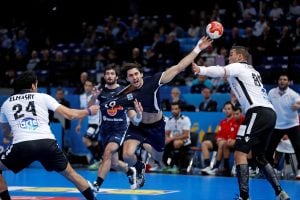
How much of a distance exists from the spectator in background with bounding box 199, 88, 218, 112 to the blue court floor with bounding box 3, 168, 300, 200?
2.21 metres

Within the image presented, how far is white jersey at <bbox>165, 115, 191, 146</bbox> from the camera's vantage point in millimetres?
17891

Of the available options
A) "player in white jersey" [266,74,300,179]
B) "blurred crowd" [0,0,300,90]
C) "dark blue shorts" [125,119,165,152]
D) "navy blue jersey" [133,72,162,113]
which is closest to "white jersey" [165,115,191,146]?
"blurred crowd" [0,0,300,90]

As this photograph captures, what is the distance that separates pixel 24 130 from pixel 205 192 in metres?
4.99

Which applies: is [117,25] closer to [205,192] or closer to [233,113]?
[233,113]

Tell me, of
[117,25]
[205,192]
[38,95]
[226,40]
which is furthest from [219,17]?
[38,95]

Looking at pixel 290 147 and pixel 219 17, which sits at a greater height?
pixel 219 17

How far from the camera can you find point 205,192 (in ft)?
43.9

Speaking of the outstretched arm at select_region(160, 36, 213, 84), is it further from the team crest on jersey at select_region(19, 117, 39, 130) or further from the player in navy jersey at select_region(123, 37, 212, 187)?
the team crest on jersey at select_region(19, 117, 39, 130)

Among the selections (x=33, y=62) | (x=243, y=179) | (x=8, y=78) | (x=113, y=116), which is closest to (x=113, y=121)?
(x=113, y=116)

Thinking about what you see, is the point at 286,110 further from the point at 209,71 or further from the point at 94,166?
the point at 209,71

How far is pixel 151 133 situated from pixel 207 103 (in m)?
5.88

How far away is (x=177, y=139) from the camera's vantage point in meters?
17.9

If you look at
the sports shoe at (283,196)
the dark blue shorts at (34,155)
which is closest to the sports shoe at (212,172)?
the sports shoe at (283,196)

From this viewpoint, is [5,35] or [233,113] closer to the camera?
[233,113]
